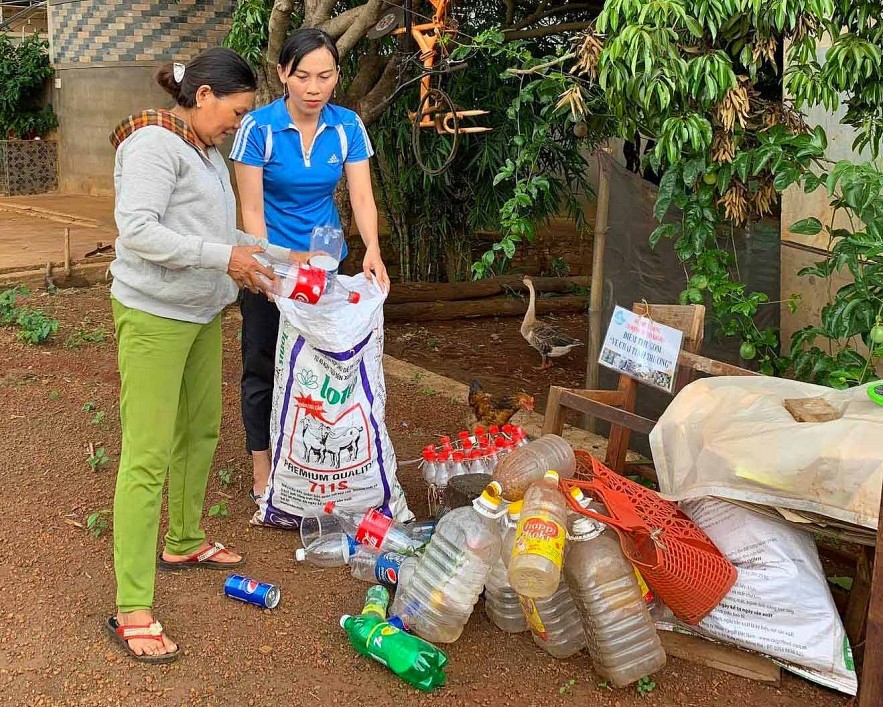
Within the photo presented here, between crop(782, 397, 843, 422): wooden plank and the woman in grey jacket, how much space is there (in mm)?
1765

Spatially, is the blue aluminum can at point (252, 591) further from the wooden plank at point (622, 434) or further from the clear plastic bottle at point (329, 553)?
the wooden plank at point (622, 434)

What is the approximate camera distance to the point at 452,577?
119 inches

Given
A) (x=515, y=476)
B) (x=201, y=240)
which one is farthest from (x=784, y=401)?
(x=201, y=240)

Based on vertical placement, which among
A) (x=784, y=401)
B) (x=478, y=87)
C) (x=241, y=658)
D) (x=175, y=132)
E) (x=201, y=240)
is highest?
(x=478, y=87)

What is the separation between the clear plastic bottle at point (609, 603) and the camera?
2.84m

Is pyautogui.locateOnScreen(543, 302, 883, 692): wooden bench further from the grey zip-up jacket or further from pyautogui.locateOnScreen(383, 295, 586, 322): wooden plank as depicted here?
pyautogui.locateOnScreen(383, 295, 586, 322): wooden plank

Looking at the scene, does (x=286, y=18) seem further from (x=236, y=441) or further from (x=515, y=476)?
(x=515, y=476)

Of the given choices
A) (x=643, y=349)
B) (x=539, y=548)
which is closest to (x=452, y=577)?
(x=539, y=548)

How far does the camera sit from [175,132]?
279 centimetres

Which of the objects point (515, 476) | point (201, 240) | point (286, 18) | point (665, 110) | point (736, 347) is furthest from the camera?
point (286, 18)

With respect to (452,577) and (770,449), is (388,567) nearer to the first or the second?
(452,577)

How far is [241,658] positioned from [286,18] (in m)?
4.65

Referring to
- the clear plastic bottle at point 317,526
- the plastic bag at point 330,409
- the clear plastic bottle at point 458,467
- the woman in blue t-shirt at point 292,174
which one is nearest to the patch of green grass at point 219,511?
the woman in blue t-shirt at point 292,174

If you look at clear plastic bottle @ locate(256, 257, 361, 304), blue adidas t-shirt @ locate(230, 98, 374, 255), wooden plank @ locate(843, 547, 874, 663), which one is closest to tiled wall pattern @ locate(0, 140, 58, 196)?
blue adidas t-shirt @ locate(230, 98, 374, 255)
